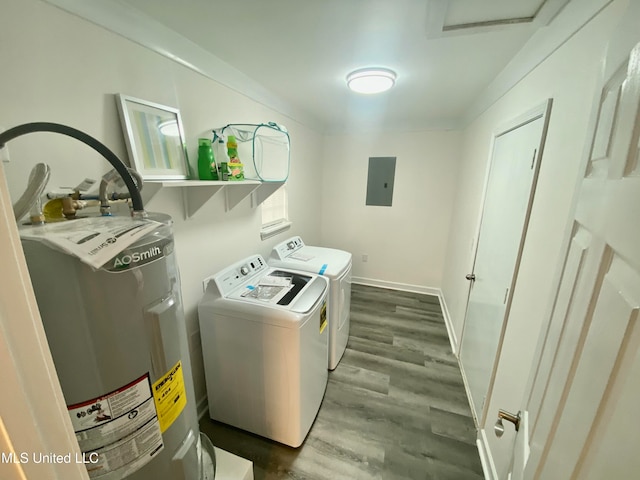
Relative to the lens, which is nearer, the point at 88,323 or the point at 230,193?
the point at 88,323

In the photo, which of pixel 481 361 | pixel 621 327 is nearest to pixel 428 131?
pixel 481 361

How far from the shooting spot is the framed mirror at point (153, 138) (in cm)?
111

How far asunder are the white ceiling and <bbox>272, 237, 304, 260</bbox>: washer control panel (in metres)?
1.34

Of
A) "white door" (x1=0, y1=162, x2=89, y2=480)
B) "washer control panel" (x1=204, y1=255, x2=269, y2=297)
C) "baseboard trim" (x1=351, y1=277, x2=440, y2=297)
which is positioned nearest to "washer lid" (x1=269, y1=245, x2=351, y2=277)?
"washer control panel" (x1=204, y1=255, x2=269, y2=297)

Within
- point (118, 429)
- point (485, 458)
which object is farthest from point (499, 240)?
point (118, 429)

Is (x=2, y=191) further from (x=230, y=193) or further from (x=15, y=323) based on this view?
(x=230, y=193)

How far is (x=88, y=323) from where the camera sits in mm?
566

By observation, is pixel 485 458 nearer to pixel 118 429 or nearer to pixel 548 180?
pixel 548 180

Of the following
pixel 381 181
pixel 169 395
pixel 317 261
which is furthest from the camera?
pixel 381 181

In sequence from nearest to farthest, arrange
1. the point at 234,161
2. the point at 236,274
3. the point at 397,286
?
the point at 234,161, the point at 236,274, the point at 397,286

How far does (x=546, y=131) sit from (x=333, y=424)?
2.10 meters

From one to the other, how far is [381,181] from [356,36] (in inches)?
91.8

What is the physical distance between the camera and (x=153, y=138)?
1.22 m

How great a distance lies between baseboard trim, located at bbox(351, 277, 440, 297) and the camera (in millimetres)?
3584
